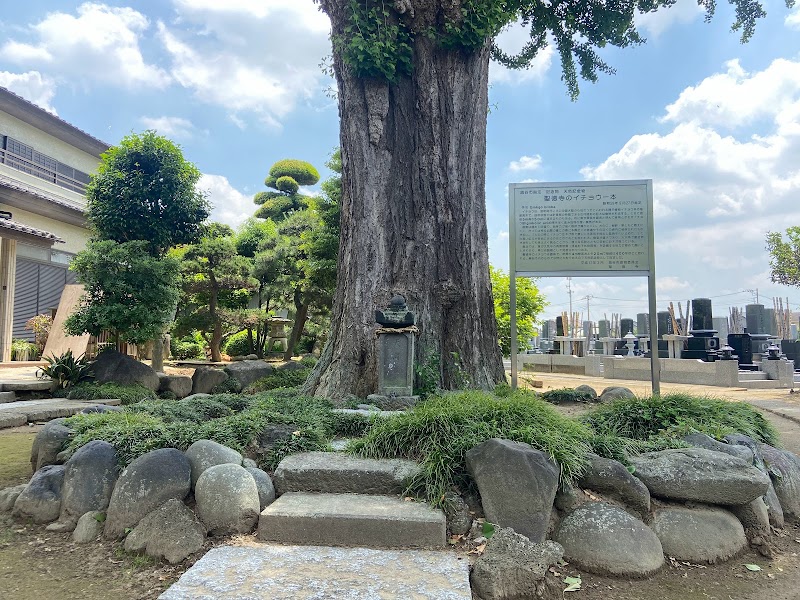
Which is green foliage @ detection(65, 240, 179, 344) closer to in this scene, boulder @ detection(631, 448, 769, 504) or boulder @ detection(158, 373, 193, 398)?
boulder @ detection(158, 373, 193, 398)

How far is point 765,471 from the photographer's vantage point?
11.9 ft

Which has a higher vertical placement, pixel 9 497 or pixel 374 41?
pixel 374 41

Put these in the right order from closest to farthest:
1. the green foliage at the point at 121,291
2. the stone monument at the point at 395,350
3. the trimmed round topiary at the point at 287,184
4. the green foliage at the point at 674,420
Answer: the green foliage at the point at 674,420 < the stone monument at the point at 395,350 < the green foliage at the point at 121,291 < the trimmed round topiary at the point at 287,184

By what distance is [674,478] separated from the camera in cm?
325

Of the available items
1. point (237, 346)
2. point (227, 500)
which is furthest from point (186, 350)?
point (227, 500)

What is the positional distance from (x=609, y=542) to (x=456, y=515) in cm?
82

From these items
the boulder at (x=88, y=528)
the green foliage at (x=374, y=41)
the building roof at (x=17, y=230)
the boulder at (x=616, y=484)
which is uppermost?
the green foliage at (x=374, y=41)

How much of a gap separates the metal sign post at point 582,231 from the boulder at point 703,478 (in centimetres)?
238

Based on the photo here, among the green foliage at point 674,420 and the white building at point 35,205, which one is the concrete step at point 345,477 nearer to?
the green foliage at point 674,420

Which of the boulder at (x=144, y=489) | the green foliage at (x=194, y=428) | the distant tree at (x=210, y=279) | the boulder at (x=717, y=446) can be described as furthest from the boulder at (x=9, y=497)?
the distant tree at (x=210, y=279)

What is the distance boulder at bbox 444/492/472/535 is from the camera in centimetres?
295

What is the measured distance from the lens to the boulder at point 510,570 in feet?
8.18

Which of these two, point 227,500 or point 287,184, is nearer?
point 227,500

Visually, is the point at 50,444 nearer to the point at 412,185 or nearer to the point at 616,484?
the point at 616,484
